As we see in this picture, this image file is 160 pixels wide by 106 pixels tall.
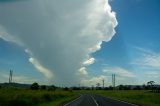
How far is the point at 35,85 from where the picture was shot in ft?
500

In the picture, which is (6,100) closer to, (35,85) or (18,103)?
(18,103)

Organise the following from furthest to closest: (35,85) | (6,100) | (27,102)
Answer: (35,85) → (27,102) → (6,100)

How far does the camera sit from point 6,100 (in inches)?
1093

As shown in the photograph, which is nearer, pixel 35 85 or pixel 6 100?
pixel 6 100

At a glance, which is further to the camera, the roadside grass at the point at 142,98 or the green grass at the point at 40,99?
the roadside grass at the point at 142,98

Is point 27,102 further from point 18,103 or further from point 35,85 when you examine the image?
point 35,85

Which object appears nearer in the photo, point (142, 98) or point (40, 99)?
point (40, 99)

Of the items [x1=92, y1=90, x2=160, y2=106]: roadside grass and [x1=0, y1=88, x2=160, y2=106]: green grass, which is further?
[x1=92, y1=90, x2=160, y2=106]: roadside grass

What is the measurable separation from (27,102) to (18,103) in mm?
2293

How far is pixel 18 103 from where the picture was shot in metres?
28.8

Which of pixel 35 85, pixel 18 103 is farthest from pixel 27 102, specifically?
pixel 35 85

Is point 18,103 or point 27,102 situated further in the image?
point 27,102

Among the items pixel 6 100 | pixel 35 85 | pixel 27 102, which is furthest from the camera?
pixel 35 85

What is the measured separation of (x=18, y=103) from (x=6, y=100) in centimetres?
139
